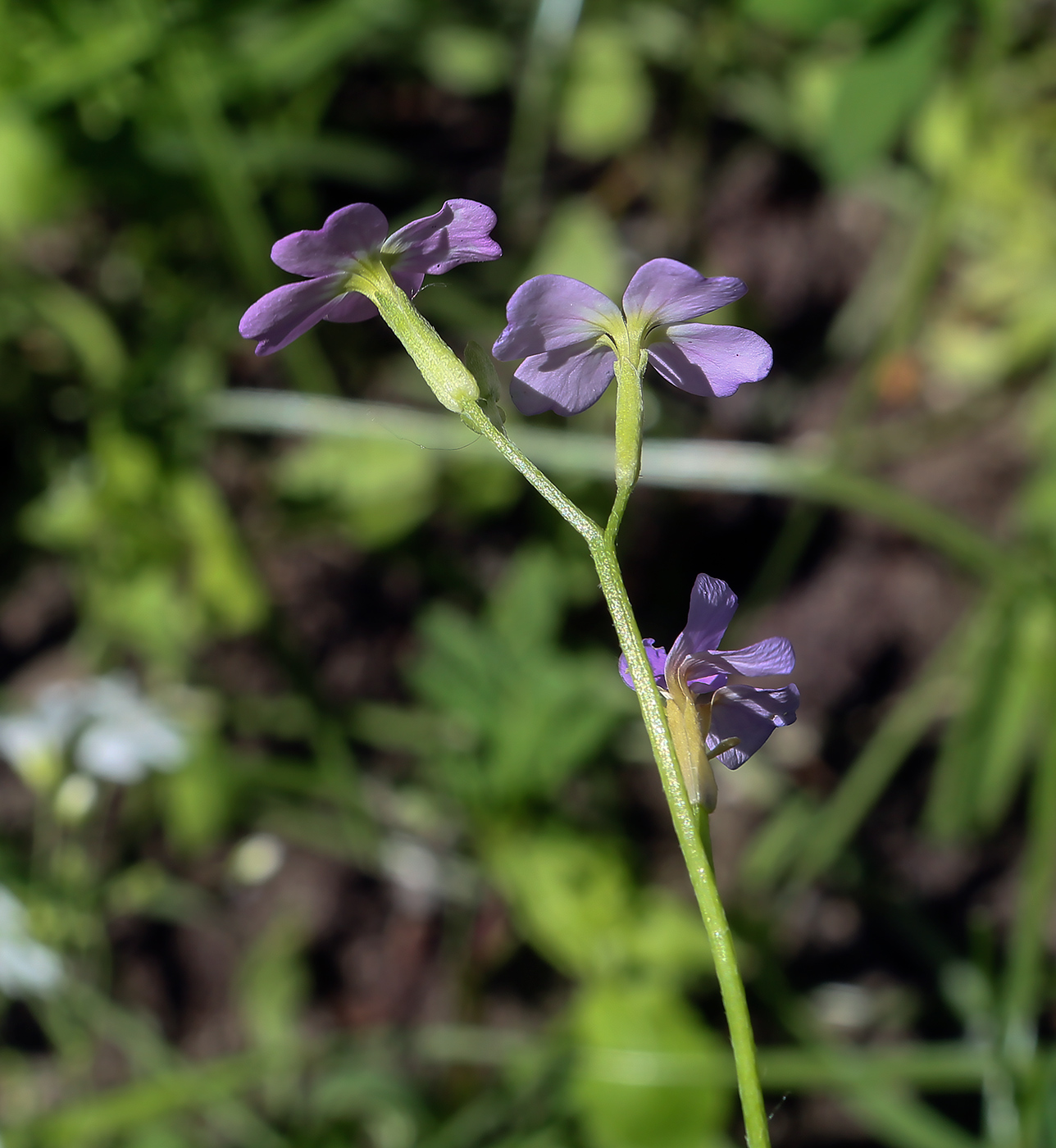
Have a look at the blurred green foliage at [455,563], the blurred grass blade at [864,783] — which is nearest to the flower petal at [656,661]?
the blurred green foliage at [455,563]

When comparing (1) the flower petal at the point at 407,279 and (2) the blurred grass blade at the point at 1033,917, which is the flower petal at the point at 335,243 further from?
(2) the blurred grass blade at the point at 1033,917

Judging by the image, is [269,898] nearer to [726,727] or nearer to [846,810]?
[846,810]

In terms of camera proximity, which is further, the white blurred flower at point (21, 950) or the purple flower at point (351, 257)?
the white blurred flower at point (21, 950)

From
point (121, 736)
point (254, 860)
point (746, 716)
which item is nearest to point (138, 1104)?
point (254, 860)

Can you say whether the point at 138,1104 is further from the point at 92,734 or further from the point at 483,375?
the point at 483,375

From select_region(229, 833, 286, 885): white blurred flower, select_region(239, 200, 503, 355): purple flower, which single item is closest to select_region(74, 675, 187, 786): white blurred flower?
select_region(229, 833, 286, 885): white blurred flower

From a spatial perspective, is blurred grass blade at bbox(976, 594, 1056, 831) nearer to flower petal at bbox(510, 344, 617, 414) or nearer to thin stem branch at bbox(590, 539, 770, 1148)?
flower petal at bbox(510, 344, 617, 414)
